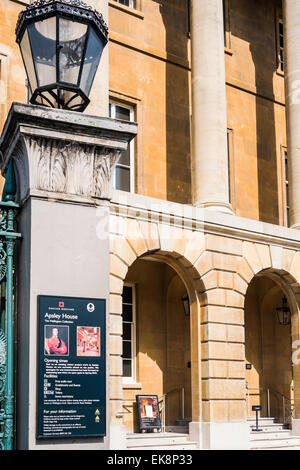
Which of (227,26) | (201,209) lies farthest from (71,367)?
(227,26)

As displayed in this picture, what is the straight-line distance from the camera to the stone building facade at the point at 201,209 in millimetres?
18125

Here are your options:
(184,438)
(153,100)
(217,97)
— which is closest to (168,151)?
(153,100)

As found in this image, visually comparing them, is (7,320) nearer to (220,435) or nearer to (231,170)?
(220,435)

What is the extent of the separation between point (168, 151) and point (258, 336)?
21.5 feet

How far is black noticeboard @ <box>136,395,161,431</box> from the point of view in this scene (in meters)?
20.0

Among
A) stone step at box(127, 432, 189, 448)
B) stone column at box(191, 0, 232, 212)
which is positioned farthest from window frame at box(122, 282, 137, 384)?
stone column at box(191, 0, 232, 212)

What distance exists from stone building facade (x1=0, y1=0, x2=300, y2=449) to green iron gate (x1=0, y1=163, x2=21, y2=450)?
931 cm

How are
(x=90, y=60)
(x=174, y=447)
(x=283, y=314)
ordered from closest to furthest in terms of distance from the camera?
(x=90, y=60) < (x=174, y=447) < (x=283, y=314)

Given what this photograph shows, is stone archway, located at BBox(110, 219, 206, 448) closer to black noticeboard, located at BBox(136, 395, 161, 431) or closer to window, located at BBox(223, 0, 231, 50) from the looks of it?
black noticeboard, located at BBox(136, 395, 161, 431)

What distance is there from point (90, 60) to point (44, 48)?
1.29 ft

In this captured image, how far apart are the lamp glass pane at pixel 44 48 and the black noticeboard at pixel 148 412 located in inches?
580

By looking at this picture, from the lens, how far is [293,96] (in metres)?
22.6

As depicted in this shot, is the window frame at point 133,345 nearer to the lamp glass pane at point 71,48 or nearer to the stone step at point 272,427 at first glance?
the stone step at point 272,427

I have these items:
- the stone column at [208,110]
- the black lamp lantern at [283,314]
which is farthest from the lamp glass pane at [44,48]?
the black lamp lantern at [283,314]
